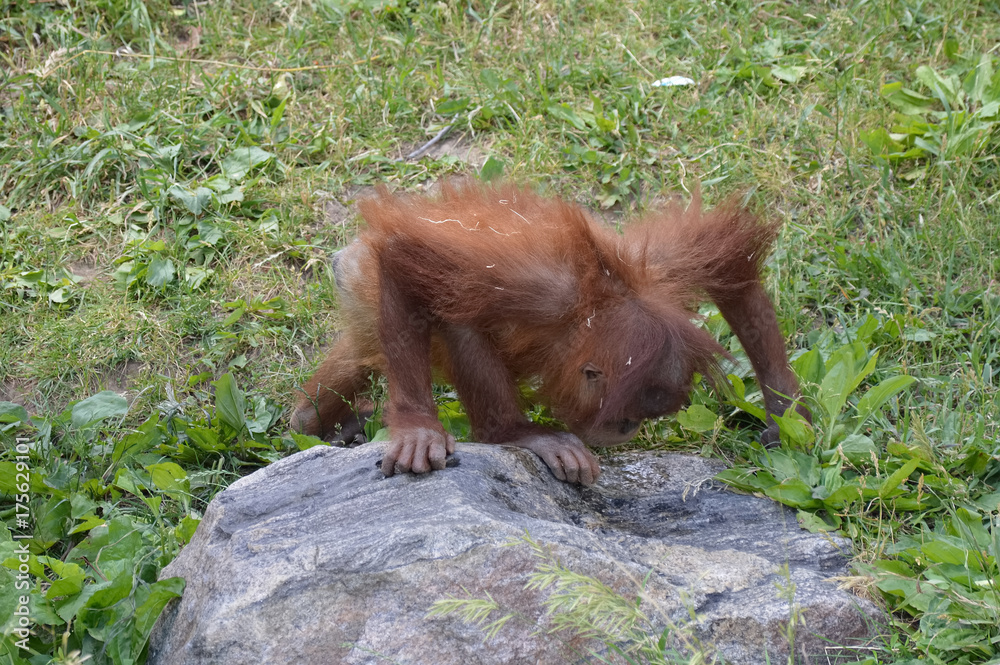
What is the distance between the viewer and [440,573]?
227 cm

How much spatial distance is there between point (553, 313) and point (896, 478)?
1071 mm

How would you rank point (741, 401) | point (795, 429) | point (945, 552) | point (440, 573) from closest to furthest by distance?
1. point (440, 573)
2. point (945, 552)
3. point (795, 429)
4. point (741, 401)

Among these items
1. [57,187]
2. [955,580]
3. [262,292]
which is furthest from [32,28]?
[955,580]

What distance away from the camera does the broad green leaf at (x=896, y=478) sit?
268 cm

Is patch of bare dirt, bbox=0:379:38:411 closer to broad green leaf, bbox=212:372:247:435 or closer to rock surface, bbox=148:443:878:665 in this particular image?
broad green leaf, bbox=212:372:247:435

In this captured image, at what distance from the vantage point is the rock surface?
223 cm

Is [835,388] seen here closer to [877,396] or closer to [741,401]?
[877,396]

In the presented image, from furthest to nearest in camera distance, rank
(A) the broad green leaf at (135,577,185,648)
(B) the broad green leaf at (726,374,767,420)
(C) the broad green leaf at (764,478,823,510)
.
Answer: (B) the broad green leaf at (726,374,767,420), (C) the broad green leaf at (764,478,823,510), (A) the broad green leaf at (135,577,185,648)

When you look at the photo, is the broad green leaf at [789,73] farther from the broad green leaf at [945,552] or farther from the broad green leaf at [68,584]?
the broad green leaf at [68,584]

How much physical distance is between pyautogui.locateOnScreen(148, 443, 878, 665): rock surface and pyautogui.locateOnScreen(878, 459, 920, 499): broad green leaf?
23 centimetres

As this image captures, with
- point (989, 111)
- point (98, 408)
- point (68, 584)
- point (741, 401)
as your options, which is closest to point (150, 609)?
point (68, 584)

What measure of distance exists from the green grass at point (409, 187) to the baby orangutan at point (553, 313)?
0.43 metres

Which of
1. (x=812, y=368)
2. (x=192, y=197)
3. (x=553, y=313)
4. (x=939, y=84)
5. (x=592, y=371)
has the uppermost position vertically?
(x=939, y=84)

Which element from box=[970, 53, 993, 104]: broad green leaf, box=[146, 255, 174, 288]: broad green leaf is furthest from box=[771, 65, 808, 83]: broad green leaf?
box=[146, 255, 174, 288]: broad green leaf
